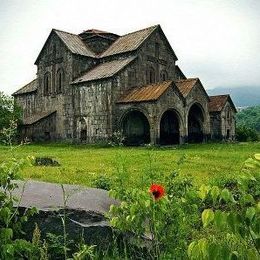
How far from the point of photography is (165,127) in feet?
122

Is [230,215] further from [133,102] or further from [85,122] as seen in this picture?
[85,122]

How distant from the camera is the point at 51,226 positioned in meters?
5.27

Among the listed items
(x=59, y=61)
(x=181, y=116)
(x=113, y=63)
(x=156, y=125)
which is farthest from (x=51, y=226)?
(x=59, y=61)

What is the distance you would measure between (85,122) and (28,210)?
30155 mm

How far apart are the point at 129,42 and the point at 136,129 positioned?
8.17 meters

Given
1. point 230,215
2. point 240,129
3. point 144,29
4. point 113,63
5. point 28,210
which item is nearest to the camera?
point 230,215

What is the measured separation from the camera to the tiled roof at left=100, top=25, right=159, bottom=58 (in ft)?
118

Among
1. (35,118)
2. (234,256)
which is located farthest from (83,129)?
(234,256)

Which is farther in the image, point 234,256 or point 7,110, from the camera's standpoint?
point 7,110

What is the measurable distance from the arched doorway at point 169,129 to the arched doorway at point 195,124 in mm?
1889

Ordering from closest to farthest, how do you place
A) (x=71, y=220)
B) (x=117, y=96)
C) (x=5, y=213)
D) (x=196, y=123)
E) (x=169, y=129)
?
(x=5, y=213)
(x=71, y=220)
(x=117, y=96)
(x=169, y=129)
(x=196, y=123)

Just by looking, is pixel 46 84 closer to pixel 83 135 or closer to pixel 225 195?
pixel 83 135

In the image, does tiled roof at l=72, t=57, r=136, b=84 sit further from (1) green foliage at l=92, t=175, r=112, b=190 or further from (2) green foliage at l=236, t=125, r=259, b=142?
(1) green foliage at l=92, t=175, r=112, b=190

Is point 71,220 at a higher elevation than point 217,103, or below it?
below
